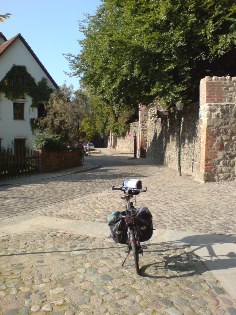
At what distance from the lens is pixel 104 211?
26.8 feet

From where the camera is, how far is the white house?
2542cm

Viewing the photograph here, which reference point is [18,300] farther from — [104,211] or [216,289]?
[104,211]

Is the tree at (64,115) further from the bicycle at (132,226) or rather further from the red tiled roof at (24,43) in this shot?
the bicycle at (132,226)

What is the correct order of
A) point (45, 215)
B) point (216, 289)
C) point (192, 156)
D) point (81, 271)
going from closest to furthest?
point (216, 289), point (81, 271), point (45, 215), point (192, 156)

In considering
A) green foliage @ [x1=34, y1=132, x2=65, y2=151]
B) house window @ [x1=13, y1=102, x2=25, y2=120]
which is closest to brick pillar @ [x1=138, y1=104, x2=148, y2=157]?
house window @ [x1=13, y1=102, x2=25, y2=120]

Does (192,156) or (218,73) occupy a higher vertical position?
(218,73)

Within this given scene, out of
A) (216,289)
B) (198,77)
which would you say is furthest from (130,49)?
(216,289)

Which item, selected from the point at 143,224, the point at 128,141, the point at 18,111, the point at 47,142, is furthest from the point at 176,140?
the point at 128,141

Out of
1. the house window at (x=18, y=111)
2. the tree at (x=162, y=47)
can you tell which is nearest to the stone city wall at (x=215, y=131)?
the tree at (x=162, y=47)

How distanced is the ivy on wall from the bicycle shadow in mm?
22685

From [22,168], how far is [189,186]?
8583 mm

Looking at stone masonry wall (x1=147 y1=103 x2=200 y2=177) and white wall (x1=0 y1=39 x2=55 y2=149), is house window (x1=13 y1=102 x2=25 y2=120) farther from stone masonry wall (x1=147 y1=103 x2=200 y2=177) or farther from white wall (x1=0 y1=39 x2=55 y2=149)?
stone masonry wall (x1=147 y1=103 x2=200 y2=177)

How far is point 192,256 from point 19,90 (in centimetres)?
2377

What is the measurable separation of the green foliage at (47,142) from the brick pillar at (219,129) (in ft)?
29.3
